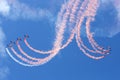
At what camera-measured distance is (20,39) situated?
3469 inches

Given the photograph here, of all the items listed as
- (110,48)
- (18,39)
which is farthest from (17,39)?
(110,48)

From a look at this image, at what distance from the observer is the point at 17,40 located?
88.6 m

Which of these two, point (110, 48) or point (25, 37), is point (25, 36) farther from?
point (110, 48)

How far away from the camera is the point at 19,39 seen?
8838 cm

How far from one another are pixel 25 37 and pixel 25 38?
53 cm

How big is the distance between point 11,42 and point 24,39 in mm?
2549

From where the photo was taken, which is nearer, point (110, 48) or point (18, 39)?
point (110, 48)

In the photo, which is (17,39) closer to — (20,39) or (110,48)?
(20,39)

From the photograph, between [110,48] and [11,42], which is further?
[11,42]

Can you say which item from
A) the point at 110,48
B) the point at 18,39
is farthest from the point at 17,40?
the point at 110,48

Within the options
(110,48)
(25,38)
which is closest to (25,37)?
(25,38)

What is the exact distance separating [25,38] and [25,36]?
3.65 ft

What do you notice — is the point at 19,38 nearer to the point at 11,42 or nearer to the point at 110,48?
the point at 11,42

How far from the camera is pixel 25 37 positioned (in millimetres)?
87188
